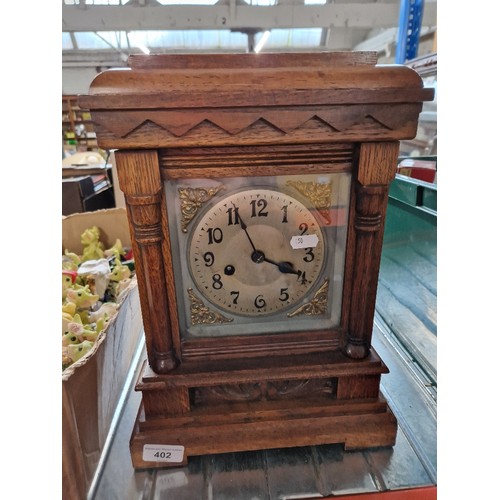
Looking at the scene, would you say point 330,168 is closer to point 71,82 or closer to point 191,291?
point 191,291

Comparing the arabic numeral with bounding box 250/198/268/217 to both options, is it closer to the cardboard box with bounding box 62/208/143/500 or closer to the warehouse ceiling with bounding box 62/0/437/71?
the cardboard box with bounding box 62/208/143/500

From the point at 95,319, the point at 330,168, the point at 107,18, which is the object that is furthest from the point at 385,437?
the point at 107,18

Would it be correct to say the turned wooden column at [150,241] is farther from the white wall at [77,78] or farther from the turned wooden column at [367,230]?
the white wall at [77,78]

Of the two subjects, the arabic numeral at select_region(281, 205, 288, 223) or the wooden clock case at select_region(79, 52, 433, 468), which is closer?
the wooden clock case at select_region(79, 52, 433, 468)

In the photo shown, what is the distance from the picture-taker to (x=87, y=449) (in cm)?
66

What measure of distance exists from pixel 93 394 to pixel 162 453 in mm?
161

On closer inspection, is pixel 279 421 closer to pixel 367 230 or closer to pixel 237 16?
pixel 367 230

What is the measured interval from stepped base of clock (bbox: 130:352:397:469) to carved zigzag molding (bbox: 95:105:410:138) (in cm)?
39

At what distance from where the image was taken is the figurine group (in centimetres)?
83

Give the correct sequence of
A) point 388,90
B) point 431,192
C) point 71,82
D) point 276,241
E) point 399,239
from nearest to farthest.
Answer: point 388,90 < point 276,241 < point 431,192 < point 399,239 < point 71,82

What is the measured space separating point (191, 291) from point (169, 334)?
79 millimetres

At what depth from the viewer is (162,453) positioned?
2.17ft

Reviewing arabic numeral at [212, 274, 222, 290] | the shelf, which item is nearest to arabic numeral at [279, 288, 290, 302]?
arabic numeral at [212, 274, 222, 290]

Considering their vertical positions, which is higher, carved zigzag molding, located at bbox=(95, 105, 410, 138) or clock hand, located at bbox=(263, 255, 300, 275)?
carved zigzag molding, located at bbox=(95, 105, 410, 138)
